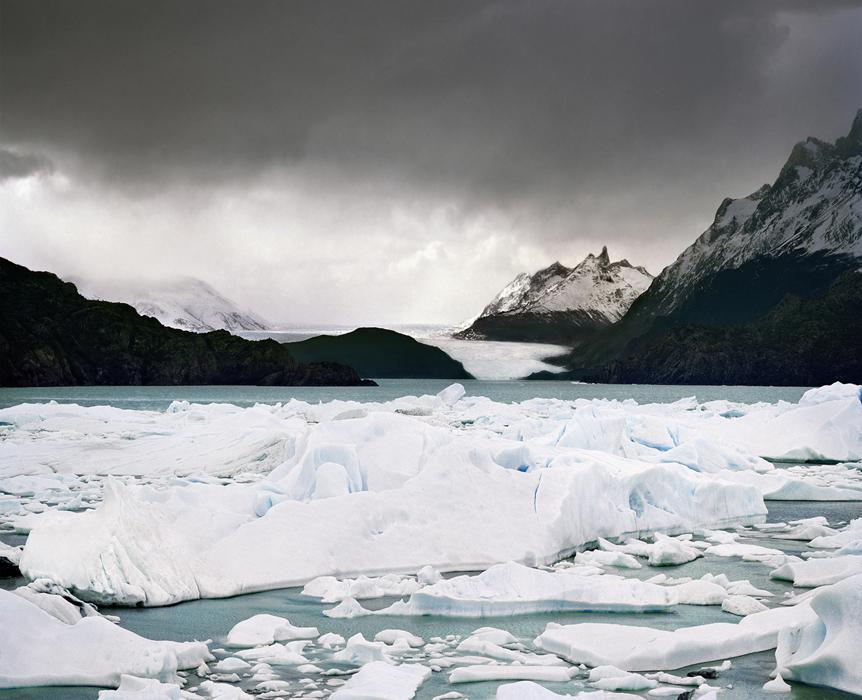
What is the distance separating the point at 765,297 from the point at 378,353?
226 feet

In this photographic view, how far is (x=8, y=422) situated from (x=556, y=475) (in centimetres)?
2671

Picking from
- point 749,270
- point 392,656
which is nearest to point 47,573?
point 392,656

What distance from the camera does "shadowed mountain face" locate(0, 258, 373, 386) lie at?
92.1 meters

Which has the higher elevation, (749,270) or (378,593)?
(749,270)

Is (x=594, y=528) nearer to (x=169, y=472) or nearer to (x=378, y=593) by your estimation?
(x=378, y=593)

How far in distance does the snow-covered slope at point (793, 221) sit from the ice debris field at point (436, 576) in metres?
155

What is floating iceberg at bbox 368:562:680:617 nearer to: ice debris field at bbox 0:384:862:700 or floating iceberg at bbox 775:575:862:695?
ice debris field at bbox 0:384:862:700

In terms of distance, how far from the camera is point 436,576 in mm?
9398

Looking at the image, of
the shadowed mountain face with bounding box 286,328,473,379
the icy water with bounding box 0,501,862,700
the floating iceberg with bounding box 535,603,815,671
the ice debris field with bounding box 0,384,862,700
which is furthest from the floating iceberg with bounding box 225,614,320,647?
the shadowed mountain face with bounding box 286,328,473,379

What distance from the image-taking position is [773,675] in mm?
6504

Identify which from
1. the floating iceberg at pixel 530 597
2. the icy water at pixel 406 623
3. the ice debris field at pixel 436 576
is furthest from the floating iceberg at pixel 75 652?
the floating iceberg at pixel 530 597

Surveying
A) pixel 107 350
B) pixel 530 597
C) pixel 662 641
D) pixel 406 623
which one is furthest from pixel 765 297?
pixel 662 641

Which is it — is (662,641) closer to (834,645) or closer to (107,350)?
(834,645)

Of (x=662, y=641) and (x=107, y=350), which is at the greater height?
(x=107, y=350)
